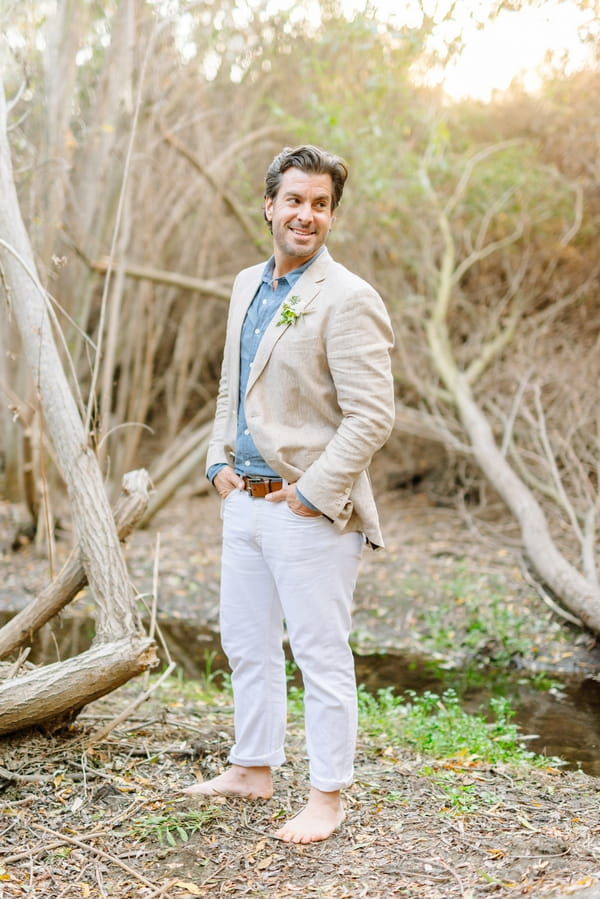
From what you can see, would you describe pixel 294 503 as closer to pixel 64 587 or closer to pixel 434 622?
pixel 64 587

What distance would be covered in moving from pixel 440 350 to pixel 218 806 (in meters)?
6.17

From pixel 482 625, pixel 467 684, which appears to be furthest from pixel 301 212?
pixel 482 625

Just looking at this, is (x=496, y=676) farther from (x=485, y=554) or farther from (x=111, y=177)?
(x=111, y=177)

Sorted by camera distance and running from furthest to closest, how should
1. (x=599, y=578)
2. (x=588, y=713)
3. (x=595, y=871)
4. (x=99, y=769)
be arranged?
(x=599, y=578), (x=588, y=713), (x=99, y=769), (x=595, y=871)

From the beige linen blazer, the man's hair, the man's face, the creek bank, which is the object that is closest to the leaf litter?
the beige linen blazer

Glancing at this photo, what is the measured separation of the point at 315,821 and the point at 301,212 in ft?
5.97

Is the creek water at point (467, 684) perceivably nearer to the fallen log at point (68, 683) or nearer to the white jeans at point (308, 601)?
the fallen log at point (68, 683)

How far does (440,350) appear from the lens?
8.41 metres

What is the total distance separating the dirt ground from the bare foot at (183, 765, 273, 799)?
48mm

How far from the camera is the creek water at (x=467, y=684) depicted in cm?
414

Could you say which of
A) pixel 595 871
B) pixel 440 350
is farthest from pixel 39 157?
pixel 595 871

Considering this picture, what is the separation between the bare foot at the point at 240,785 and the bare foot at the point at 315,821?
9.8 inches

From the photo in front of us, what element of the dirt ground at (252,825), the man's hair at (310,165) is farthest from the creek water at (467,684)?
the man's hair at (310,165)

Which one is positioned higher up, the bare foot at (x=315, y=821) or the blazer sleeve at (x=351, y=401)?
the blazer sleeve at (x=351, y=401)
